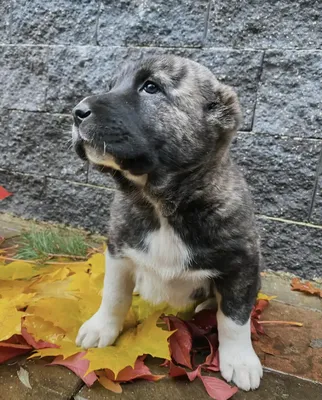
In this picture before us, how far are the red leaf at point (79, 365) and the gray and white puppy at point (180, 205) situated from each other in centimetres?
9

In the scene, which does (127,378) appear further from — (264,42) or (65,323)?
(264,42)

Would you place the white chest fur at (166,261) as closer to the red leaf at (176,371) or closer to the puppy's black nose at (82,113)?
the red leaf at (176,371)

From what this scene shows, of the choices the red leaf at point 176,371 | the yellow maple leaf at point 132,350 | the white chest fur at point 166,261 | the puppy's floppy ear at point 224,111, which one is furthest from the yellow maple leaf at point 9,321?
the puppy's floppy ear at point 224,111

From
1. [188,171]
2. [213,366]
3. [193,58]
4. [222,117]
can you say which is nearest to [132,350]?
[213,366]

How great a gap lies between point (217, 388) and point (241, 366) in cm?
15

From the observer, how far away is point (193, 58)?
9.32 ft

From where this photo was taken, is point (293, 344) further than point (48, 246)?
No

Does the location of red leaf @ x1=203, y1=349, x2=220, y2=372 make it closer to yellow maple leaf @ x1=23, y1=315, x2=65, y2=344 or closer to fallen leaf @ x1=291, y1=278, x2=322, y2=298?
yellow maple leaf @ x1=23, y1=315, x2=65, y2=344

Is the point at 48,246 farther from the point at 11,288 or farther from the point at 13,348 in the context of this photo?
the point at 13,348

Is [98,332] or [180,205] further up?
[180,205]

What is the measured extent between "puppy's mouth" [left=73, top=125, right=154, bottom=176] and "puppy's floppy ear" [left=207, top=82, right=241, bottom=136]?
1.19 ft

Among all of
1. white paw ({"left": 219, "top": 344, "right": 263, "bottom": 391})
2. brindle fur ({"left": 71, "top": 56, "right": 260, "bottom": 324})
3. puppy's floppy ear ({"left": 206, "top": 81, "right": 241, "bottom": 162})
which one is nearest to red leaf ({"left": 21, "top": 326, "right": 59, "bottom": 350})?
brindle fur ({"left": 71, "top": 56, "right": 260, "bottom": 324})

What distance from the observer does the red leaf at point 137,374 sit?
1.52m

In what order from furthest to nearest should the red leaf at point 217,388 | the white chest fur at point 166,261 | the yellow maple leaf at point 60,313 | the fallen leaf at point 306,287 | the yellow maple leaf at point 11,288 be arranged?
the fallen leaf at point 306,287 < the yellow maple leaf at point 11,288 < the yellow maple leaf at point 60,313 < the white chest fur at point 166,261 < the red leaf at point 217,388
